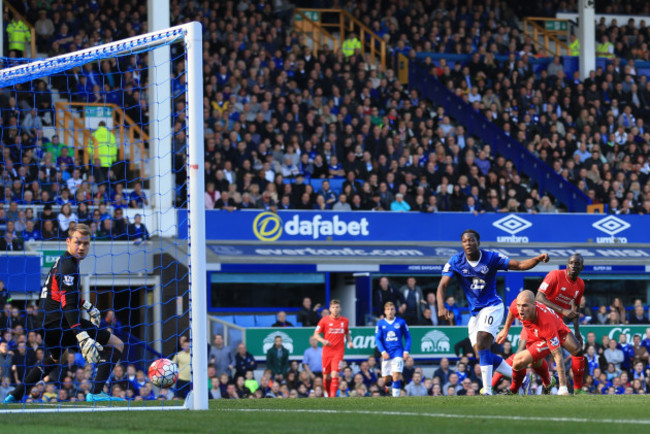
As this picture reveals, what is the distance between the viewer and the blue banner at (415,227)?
25.4 m

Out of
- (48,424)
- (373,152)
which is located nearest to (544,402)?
(48,424)

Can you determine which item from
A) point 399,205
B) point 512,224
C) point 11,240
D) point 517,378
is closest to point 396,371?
point 517,378

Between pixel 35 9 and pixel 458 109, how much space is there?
1034 cm

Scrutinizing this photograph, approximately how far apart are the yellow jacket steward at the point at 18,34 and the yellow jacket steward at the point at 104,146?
→ 9.28ft

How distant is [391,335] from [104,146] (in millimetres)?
7970

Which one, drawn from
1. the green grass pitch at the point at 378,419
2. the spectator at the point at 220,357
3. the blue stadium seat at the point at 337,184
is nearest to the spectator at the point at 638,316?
the blue stadium seat at the point at 337,184

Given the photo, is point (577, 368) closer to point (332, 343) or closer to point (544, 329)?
point (544, 329)

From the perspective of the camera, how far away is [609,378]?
23688mm

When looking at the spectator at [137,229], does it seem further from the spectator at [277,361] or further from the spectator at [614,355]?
the spectator at [614,355]

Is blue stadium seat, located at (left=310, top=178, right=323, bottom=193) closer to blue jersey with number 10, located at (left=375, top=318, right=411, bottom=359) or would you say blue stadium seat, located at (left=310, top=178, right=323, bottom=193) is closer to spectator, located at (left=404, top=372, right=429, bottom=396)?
spectator, located at (left=404, top=372, right=429, bottom=396)

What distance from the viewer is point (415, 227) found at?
26.8 metres

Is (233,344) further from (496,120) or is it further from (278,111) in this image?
(496,120)

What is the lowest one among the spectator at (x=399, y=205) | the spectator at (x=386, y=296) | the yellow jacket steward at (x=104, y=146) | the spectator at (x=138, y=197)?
the spectator at (x=386, y=296)

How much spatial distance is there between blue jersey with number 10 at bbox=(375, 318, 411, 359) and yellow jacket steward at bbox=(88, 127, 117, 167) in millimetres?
7268
